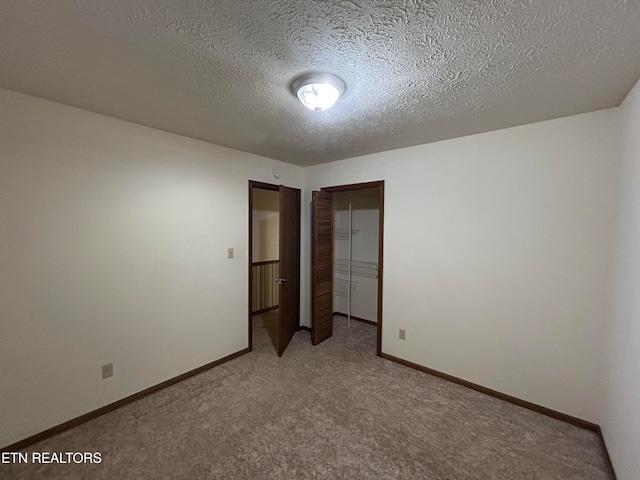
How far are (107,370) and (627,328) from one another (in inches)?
142

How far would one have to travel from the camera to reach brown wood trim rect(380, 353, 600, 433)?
2.07 meters

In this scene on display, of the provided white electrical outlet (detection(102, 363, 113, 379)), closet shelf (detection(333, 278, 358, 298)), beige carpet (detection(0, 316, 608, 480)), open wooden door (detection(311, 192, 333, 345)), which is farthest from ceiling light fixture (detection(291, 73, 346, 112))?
closet shelf (detection(333, 278, 358, 298))

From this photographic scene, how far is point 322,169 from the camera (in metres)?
3.75

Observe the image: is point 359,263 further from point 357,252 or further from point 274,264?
point 274,264

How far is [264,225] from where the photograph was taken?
4977mm

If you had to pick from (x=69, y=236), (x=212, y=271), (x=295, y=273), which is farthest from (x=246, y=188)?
(x=69, y=236)

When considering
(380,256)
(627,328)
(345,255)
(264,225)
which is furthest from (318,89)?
(264,225)

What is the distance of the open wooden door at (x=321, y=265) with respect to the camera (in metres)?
3.48

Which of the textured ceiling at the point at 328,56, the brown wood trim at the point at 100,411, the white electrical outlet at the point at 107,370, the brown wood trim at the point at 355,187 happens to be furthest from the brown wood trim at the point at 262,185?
the white electrical outlet at the point at 107,370

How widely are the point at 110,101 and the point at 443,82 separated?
7.22ft

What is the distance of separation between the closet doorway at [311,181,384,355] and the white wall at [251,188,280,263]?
3.86 ft

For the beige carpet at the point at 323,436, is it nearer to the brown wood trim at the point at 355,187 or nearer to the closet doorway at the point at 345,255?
the closet doorway at the point at 345,255

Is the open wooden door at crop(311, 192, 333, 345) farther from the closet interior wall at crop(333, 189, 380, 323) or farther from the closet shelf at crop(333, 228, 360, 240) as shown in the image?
the closet shelf at crop(333, 228, 360, 240)

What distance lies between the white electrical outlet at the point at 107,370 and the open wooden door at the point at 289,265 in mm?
1565
